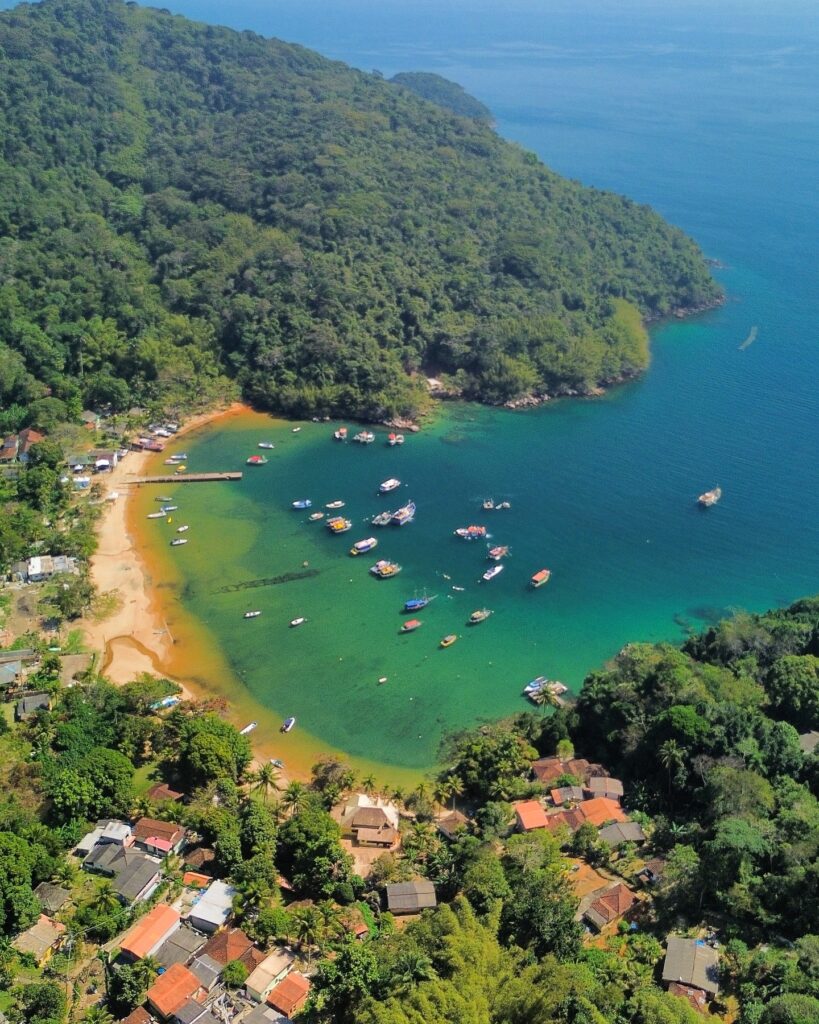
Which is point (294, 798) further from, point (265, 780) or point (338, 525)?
point (338, 525)

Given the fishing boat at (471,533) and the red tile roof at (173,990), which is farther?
the fishing boat at (471,533)

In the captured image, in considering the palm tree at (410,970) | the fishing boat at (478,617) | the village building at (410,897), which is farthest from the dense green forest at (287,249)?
the palm tree at (410,970)

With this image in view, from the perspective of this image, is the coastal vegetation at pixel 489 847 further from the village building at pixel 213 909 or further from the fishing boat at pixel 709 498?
the fishing boat at pixel 709 498

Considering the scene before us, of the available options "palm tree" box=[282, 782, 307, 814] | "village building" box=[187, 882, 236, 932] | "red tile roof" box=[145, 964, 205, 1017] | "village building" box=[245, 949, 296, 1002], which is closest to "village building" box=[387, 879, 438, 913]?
"village building" box=[245, 949, 296, 1002]

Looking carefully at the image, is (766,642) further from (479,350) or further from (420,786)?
(479,350)

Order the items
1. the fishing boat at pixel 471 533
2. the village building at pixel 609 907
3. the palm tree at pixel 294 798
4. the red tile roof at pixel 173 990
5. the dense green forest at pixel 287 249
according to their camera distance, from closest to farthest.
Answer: the red tile roof at pixel 173 990 → the village building at pixel 609 907 → the palm tree at pixel 294 798 → the fishing boat at pixel 471 533 → the dense green forest at pixel 287 249

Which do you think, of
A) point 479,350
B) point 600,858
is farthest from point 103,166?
point 600,858
